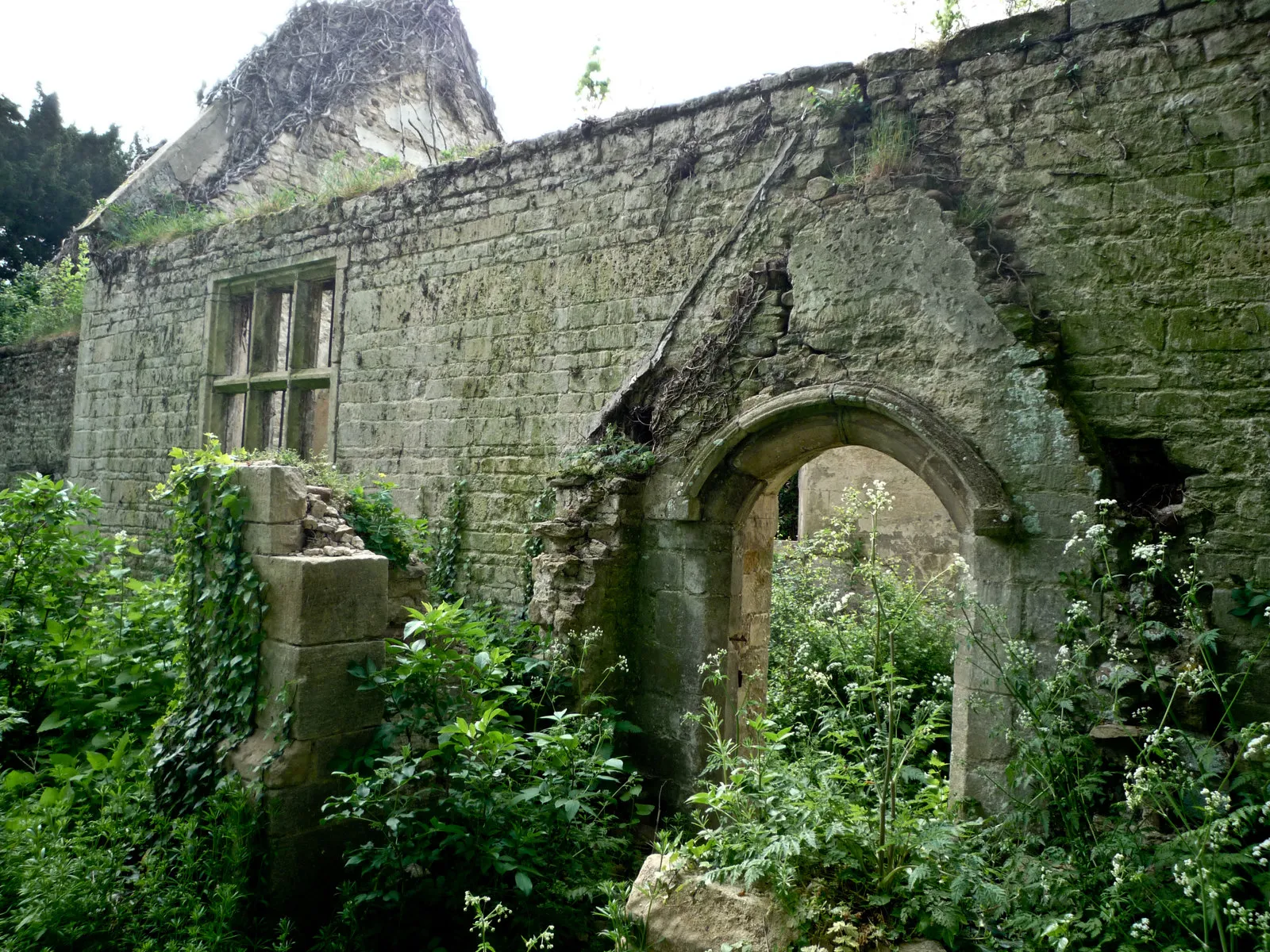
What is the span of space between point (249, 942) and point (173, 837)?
2.48 ft

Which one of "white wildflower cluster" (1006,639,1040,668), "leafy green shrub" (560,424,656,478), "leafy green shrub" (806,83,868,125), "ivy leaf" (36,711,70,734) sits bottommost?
"ivy leaf" (36,711,70,734)

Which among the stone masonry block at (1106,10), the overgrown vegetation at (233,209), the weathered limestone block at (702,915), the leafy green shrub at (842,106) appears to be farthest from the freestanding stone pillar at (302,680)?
the overgrown vegetation at (233,209)

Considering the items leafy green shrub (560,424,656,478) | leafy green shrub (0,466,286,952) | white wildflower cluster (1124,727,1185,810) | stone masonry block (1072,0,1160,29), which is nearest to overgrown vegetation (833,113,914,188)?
stone masonry block (1072,0,1160,29)

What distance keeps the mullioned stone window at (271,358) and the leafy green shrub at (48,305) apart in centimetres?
332

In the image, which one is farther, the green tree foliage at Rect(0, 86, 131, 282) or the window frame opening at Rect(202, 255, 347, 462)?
the green tree foliage at Rect(0, 86, 131, 282)

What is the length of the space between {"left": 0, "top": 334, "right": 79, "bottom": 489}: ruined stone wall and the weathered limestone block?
11.6 metres

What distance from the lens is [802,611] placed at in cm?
785

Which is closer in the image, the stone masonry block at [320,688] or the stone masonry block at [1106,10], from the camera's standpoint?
the stone masonry block at [320,688]

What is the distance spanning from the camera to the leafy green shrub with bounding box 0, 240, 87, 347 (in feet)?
41.9

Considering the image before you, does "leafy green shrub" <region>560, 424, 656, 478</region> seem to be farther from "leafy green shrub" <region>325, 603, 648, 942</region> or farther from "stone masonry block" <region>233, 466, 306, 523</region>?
"stone masonry block" <region>233, 466, 306, 523</region>

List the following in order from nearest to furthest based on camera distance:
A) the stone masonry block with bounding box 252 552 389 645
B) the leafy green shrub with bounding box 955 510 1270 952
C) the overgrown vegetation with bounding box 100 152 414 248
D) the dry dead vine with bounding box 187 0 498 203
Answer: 1. the leafy green shrub with bounding box 955 510 1270 952
2. the stone masonry block with bounding box 252 552 389 645
3. the overgrown vegetation with bounding box 100 152 414 248
4. the dry dead vine with bounding box 187 0 498 203

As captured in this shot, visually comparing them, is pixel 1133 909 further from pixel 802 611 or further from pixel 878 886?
pixel 802 611

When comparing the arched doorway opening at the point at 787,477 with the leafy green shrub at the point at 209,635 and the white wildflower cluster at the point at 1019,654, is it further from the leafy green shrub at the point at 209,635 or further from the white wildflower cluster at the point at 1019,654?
the leafy green shrub at the point at 209,635

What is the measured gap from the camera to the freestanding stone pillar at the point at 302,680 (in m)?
3.77
